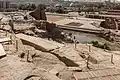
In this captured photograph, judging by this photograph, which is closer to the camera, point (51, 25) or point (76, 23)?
point (51, 25)

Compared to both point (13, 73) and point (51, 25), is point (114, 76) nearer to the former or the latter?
point (13, 73)

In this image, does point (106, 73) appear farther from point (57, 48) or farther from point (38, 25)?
point (38, 25)

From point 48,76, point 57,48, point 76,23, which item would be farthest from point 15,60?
point 76,23

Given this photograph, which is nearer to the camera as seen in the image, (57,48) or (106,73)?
(106,73)

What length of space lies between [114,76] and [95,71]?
0.52m

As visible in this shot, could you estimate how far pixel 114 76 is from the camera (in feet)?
15.3

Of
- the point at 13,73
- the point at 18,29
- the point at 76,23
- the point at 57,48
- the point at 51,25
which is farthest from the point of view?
the point at 76,23

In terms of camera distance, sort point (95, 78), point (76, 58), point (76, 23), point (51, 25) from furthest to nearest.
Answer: point (76, 23) < point (51, 25) < point (76, 58) < point (95, 78)

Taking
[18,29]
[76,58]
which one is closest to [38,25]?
[18,29]

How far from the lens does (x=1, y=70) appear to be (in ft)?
13.4

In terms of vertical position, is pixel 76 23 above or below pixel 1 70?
below

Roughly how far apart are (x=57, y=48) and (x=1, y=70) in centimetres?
367

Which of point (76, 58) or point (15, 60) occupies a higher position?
point (15, 60)

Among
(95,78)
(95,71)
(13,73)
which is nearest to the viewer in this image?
(13,73)
